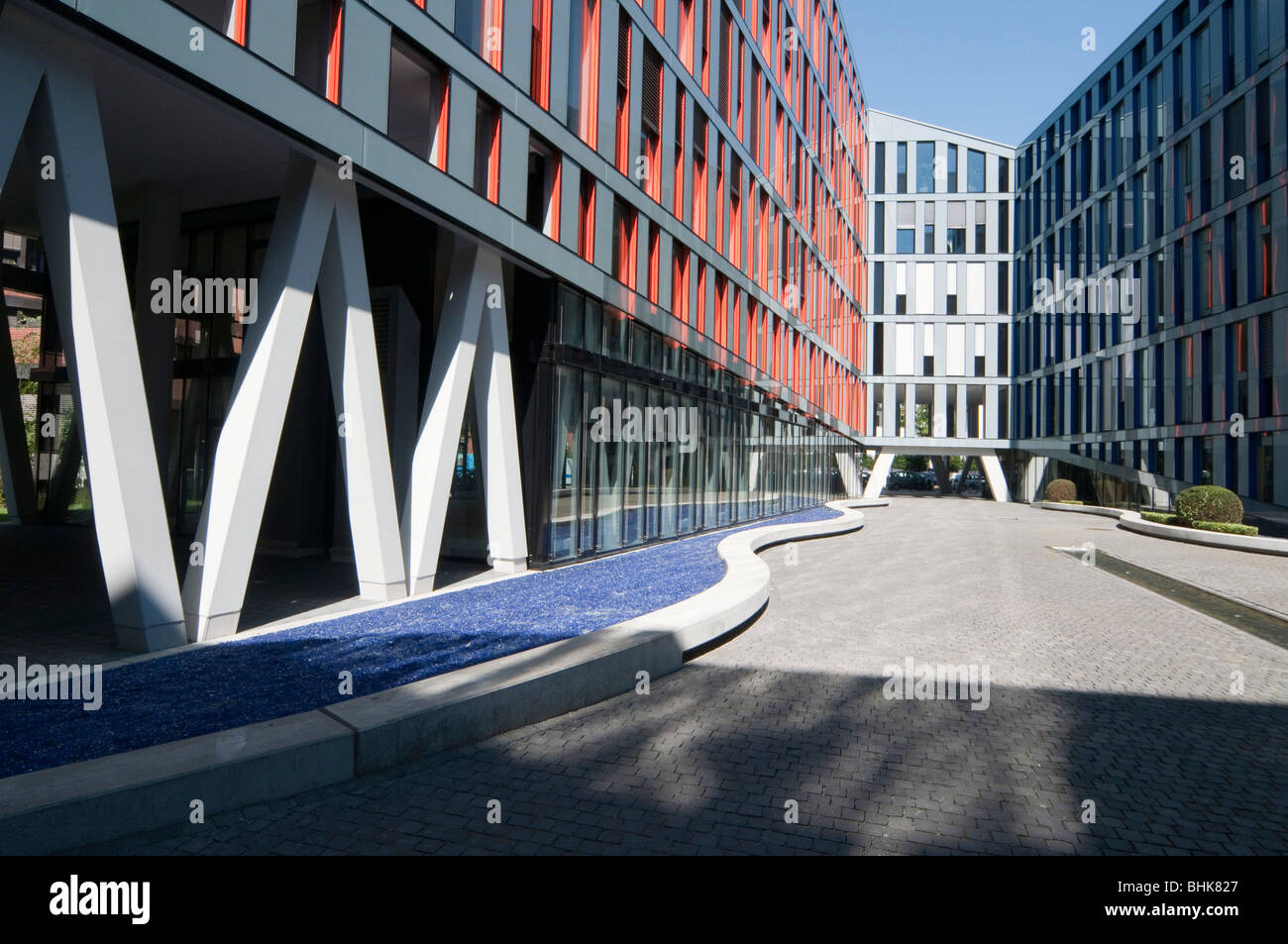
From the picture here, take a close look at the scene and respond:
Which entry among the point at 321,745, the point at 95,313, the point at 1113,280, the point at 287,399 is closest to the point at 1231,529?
the point at 1113,280

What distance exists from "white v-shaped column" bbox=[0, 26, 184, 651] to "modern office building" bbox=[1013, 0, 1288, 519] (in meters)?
36.6

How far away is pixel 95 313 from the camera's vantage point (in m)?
6.62

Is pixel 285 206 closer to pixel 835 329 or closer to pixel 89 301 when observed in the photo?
pixel 89 301

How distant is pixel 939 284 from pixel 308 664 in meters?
58.6

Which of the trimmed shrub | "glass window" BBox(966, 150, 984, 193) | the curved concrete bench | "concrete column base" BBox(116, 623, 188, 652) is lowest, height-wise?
the curved concrete bench

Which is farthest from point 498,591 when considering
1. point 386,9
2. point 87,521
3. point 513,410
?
point 87,521

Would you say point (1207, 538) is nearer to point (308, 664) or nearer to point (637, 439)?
point (637, 439)

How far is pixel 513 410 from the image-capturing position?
13.2 metres

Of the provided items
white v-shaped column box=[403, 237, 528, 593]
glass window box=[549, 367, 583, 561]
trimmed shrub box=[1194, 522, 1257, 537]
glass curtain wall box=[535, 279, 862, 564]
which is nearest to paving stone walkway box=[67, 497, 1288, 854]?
white v-shaped column box=[403, 237, 528, 593]

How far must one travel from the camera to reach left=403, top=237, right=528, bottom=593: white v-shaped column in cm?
1102

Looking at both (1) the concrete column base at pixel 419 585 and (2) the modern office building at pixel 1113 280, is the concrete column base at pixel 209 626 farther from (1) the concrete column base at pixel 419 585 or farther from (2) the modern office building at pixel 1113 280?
(2) the modern office building at pixel 1113 280

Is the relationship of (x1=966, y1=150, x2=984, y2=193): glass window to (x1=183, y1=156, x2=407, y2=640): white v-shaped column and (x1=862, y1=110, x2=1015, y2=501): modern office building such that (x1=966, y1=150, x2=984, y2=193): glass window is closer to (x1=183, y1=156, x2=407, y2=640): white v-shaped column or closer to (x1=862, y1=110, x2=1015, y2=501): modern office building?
(x1=862, y1=110, x2=1015, y2=501): modern office building

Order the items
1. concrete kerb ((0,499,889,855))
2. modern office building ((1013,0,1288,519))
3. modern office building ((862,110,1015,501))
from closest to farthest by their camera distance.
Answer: concrete kerb ((0,499,889,855))
modern office building ((1013,0,1288,519))
modern office building ((862,110,1015,501))
